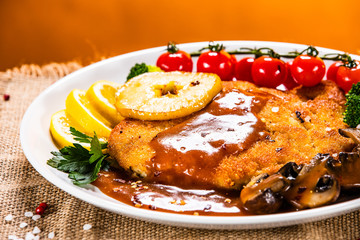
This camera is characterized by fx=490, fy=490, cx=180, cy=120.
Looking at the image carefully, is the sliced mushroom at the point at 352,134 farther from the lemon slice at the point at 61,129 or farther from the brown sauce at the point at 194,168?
the lemon slice at the point at 61,129

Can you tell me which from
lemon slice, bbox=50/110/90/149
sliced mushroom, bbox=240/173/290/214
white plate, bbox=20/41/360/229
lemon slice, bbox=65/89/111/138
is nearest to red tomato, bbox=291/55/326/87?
white plate, bbox=20/41/360/229

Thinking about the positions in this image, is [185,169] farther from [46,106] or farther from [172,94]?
[46,106]

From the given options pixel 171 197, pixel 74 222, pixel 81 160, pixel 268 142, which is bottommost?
pixel 74 222

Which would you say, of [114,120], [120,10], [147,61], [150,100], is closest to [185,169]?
[150,100]

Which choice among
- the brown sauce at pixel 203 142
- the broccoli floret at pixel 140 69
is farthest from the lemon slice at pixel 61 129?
the broccoli floret at pixel 140 69

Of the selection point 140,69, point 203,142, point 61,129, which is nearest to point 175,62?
point 140,69

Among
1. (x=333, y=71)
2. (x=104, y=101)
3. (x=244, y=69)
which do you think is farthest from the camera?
(x=244, y=69)

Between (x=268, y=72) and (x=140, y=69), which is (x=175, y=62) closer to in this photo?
(x=140, y=69)
